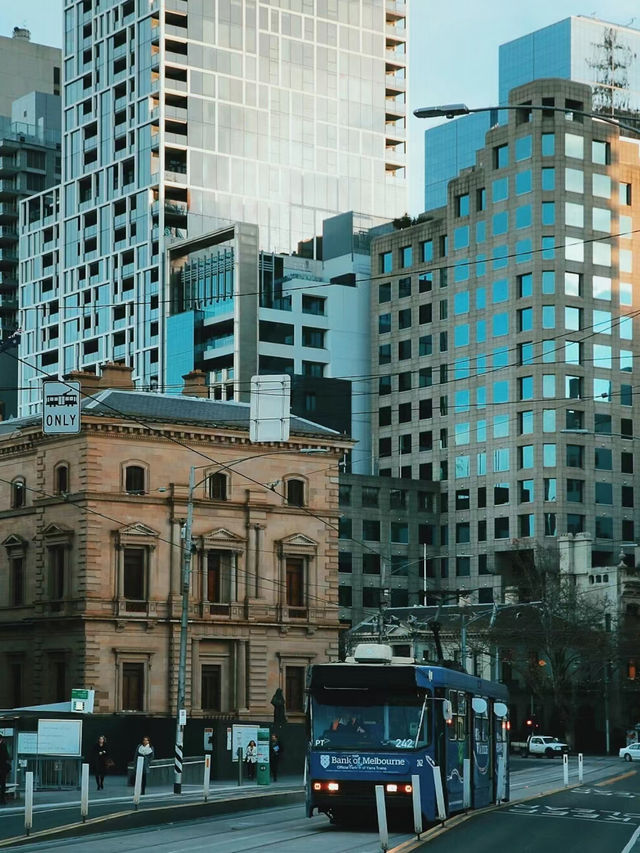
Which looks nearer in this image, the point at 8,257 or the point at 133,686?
the point at 133,686

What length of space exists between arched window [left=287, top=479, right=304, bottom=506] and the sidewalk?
941 inches

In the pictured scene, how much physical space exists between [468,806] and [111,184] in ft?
410

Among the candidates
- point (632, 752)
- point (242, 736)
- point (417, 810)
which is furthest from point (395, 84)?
point (417, 810)

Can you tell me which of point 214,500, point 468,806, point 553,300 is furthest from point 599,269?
point 468,806

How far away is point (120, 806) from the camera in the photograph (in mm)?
39969

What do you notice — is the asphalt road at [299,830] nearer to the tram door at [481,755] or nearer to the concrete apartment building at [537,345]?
the tram door at [481,755]

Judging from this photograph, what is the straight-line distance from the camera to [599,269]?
431ft

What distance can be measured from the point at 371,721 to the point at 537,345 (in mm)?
98688

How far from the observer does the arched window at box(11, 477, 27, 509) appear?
77.8m

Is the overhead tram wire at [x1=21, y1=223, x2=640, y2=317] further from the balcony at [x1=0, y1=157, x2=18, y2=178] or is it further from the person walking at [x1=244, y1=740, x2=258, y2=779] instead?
the person walking at [x1=244, y1=740, x2=258, y2=779]

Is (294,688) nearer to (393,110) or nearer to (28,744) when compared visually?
(28,744)

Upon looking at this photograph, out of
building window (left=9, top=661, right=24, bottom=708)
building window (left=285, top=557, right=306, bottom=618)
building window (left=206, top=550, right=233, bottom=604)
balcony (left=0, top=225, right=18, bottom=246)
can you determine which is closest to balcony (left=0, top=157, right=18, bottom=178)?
balcony (left=0, top=225, right=18, bottom=246)

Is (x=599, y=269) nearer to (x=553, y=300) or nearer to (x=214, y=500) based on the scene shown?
(x=553, y=300)

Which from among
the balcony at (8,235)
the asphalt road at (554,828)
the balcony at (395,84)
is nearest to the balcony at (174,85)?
the balcony at (395,84)
